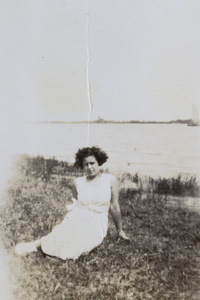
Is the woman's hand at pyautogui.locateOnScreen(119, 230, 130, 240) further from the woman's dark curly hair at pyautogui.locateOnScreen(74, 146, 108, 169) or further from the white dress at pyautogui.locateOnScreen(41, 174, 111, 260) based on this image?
the woman's dark curly hair at pyautogui.locateOnScreen(74, 146, 108, 169)

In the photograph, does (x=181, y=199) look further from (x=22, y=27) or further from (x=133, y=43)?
(x=22, y=27)

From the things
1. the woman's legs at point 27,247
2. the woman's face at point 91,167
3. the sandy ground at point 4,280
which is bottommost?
the sandy ground at point 4,280

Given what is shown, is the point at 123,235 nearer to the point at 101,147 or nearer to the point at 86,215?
the point at 86,215

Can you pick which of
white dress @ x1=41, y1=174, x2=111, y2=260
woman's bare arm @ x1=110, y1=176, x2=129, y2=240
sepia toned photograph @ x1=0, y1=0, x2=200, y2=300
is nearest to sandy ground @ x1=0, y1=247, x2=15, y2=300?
sepia toned photograph @ x1=0, y1=0, x2=200, y2=300

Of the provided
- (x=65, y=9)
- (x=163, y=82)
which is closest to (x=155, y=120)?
(x=163, y=82)

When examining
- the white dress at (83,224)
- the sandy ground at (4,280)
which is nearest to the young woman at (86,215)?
the white dress at (83,224)

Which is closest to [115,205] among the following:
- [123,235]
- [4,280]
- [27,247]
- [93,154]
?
[123,235]

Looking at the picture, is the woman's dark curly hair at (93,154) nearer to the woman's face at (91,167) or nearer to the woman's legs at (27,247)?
the woman's face at (91,167)
